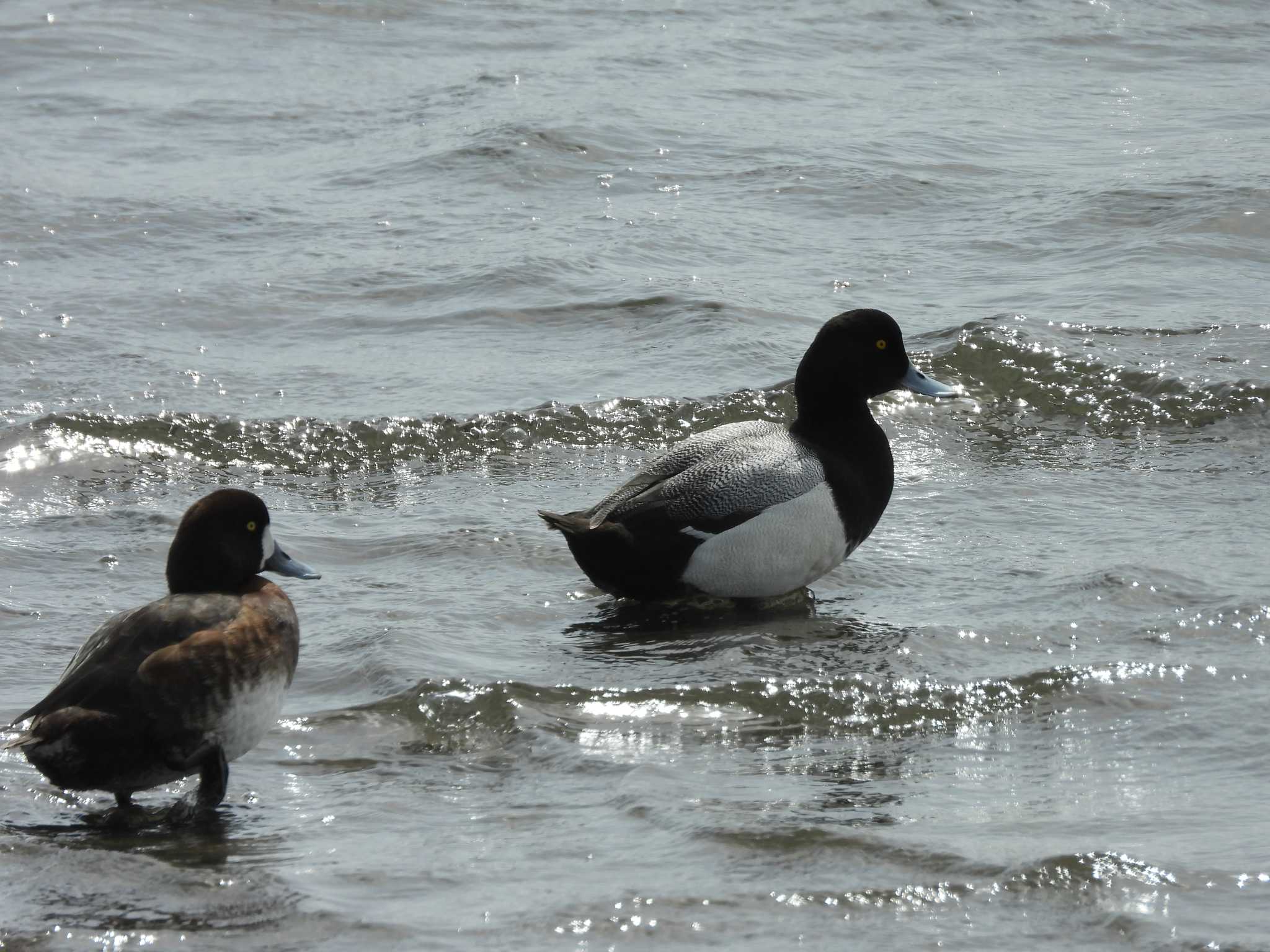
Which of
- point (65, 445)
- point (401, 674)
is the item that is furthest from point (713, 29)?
point (401, 674)

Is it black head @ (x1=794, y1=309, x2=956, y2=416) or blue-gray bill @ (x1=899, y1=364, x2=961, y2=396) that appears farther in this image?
blue-gray bill @ (x1=899, y1=364, x2=961, y2=396)

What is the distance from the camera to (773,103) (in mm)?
15812

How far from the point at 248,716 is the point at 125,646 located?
1.30 ft

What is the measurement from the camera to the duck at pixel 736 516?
22.3 ft

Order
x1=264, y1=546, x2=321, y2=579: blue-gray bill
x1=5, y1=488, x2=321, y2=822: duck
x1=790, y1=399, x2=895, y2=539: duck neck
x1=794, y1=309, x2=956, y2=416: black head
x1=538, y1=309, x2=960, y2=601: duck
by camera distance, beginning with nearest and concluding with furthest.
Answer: x1=5, y1=488, x2=321, y2=822: duck, x1=264, y1=546, x2=321, y2=579: blue-gray bill, x1=538, y1=309, x2=960, y2=601: duck, x1=790, y1=399, x2=895, y2=539: duck neck, x1=794, y1=309, x2=956, y2=416: black head

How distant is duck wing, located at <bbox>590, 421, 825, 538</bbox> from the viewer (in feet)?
22.3

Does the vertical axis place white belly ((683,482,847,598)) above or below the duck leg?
above

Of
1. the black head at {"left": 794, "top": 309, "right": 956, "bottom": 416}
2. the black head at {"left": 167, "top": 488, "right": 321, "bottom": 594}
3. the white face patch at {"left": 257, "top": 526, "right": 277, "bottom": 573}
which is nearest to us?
the black head at {"left": 167, "top": 488, "right": 321, "bottom": 594}

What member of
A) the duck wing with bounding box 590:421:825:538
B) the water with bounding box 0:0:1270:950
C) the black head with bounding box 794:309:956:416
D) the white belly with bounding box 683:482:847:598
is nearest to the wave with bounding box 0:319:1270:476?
the water with bounding box 0:0:1270:950

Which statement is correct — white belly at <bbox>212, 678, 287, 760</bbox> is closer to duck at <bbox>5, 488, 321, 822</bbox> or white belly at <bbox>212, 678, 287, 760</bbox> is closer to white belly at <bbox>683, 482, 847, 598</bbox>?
duck at <bbox>5, 488, 321, 822</bbox>

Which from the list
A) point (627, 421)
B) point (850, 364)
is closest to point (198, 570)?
point (850, 364)

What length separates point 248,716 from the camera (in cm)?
496

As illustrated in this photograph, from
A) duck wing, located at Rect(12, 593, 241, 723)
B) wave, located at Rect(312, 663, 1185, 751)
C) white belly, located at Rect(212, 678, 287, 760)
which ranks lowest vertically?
wave, located at Rect(312, 663, 1185, 751)

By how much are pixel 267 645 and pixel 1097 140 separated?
10.9 meters
